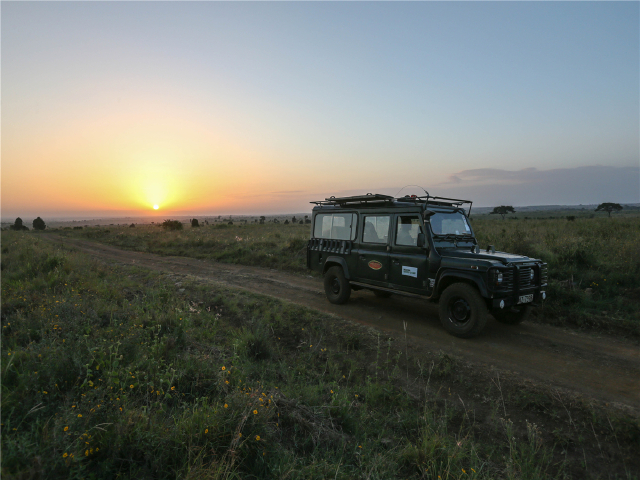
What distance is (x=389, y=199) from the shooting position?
815cm

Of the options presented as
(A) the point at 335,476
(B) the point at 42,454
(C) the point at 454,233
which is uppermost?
Result: (C) the point at 454,233

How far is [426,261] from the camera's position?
729cm

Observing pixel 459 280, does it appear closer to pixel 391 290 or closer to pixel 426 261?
pixel 426 261

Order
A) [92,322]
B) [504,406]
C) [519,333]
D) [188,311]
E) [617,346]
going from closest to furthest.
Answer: [504,406] < [92,322] < [617,346] < [519,333] < [188,311]

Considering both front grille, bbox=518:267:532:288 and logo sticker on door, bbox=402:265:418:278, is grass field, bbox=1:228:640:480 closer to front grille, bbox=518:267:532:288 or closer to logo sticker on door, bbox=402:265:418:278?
logo sticker on door, bbox=402:265:418:278

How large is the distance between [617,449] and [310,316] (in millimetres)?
5406

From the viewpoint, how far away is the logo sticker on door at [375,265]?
827 centimetres

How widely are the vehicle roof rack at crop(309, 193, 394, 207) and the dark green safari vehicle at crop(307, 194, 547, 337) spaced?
1.0 inches

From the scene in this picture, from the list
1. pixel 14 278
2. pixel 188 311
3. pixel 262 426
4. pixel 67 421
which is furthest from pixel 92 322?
pixel 14 278

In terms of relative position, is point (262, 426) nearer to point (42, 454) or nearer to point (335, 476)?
point (335, 476)

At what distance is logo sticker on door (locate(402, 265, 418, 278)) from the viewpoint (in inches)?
295

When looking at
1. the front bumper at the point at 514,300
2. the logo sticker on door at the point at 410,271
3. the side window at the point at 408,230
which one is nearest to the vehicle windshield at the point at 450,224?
the side window at the point at 408,230

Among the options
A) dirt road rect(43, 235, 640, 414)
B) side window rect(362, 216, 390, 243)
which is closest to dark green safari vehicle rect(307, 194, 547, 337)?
side window rect(362, 216, 390, 243)

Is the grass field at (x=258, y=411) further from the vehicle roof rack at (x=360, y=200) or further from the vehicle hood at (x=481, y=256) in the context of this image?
the vehicle roof rack at (x=360, y=200)
